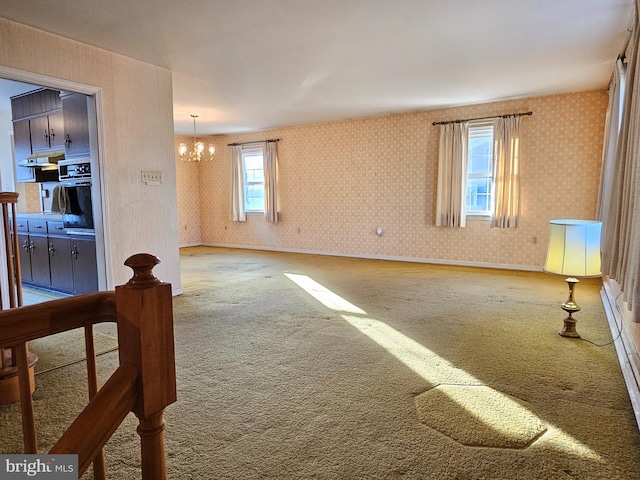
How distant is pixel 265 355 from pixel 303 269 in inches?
136

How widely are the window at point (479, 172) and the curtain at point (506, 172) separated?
0.22 m

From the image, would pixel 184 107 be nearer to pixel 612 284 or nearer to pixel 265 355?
pixel 265 355

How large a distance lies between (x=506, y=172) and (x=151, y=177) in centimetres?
485

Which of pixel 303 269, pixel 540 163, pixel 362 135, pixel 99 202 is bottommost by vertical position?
pixel 303 269

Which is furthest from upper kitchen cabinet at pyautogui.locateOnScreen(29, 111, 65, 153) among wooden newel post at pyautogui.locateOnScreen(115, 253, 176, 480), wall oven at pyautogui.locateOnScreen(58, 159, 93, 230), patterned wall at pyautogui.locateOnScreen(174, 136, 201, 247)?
wooden newel post at pyautogui.locateOnScreen(115, 253, 176, 480)

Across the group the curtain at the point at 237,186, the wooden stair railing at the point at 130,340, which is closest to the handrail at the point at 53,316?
the wooden stair railing at the point at 130,340

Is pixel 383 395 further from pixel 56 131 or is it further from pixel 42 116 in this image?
pixel 42 116

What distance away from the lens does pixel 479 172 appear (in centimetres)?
630

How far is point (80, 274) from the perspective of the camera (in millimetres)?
4406

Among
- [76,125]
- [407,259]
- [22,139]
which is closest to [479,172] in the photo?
[407,259]

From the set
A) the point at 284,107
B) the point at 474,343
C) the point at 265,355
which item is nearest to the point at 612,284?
the point at 474,343

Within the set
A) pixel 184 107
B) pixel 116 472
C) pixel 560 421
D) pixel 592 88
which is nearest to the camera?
pixel 116 472

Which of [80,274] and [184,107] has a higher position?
[184,107]

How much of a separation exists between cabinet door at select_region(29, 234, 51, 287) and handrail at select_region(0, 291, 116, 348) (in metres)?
4.77
